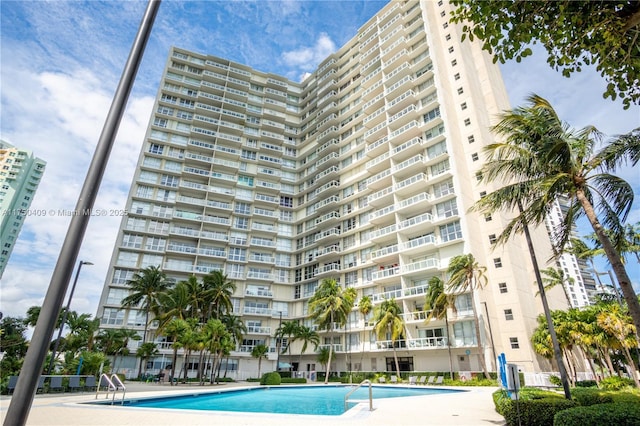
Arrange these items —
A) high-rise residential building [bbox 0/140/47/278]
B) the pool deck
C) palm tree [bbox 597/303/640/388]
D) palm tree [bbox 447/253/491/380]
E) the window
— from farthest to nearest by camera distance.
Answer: the window → palm tree [bbox 447/253/491/380] → palm tree [bbox 597/303/640/388] → high-rise residential building [bbox 0/140/47/278] → the pool deck

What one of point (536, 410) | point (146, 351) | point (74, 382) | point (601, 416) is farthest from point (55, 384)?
point (601, 416)

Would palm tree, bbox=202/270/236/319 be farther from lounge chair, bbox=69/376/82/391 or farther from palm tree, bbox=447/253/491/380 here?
palm tree, bbox=447/253/491/380

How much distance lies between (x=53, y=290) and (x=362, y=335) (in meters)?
41.8

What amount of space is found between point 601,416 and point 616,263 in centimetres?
523

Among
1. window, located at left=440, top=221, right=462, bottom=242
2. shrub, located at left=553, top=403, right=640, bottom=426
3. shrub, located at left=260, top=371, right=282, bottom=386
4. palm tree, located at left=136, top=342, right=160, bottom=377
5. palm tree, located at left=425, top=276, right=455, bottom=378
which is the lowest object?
shrub, located at left=260, top=371, right=282, bottom=386

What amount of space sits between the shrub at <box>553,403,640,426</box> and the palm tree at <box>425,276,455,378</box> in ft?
77.5

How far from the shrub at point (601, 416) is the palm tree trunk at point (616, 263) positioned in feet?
8.54

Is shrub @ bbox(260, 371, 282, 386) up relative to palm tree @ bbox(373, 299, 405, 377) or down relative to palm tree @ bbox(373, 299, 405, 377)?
down

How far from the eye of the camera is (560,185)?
40.8 ft

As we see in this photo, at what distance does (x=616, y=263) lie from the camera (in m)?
10.6

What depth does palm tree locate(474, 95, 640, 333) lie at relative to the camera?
1141 cm

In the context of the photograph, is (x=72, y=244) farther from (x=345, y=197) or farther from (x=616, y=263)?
(x=345, y=197)

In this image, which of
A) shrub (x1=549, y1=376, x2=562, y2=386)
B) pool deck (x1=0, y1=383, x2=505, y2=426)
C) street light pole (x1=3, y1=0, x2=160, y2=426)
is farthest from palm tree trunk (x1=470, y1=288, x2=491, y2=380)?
street light pole (x1=3, y1=0, x2=160, y2=426)

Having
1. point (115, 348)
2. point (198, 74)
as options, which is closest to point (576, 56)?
point (115, 348)
